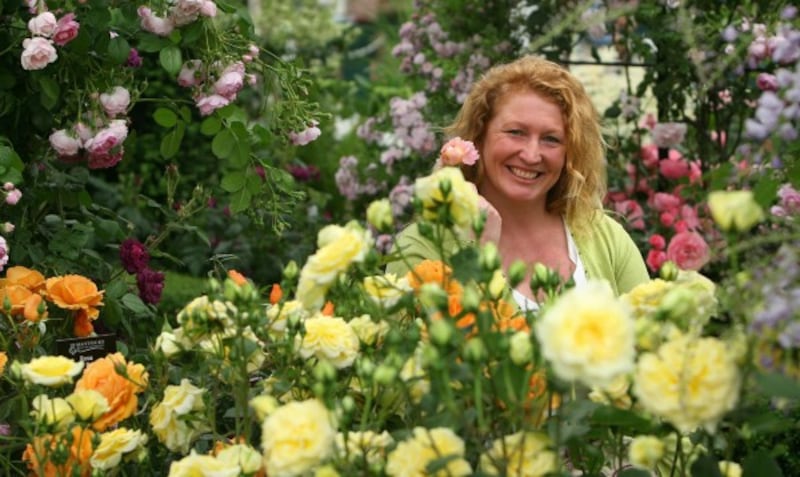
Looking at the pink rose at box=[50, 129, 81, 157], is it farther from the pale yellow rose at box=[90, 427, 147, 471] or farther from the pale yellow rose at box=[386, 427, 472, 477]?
the pale yellow rose at box=[386, 427, 472, 477]

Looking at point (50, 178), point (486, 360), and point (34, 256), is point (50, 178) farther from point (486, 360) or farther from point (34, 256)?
point (486, 360)

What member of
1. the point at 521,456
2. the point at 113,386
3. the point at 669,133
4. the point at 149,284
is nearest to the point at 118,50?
the point at 149,284

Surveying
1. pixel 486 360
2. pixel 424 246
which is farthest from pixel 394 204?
pixel 486 360

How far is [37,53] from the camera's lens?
7.82 feet

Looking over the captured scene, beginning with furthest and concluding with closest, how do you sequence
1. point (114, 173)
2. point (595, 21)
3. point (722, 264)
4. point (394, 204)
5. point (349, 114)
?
point (349, 114), point (114, 173), point (394, 204), point (722, 264), point (595, 21)

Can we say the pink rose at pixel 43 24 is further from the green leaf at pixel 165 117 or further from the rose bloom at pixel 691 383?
the rose bloom at pixel 691 383

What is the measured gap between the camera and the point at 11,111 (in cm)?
268

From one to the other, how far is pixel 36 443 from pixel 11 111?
121cm

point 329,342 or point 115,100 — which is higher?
point 329,342

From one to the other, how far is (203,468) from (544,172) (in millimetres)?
1569

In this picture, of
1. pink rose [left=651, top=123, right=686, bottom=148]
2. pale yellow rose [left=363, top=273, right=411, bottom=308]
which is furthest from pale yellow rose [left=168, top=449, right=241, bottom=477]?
pink rose [left=651, top=123, right=686, bottom=148]

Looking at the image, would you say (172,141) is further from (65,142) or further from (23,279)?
(23,279)

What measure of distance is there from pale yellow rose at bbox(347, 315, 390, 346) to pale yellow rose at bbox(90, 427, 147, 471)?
318 mm

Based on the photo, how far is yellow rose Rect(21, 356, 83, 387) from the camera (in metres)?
1.50
